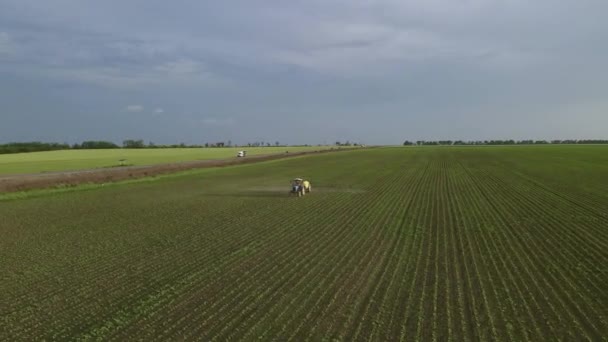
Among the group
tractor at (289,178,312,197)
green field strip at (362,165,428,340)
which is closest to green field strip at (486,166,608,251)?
green field strip at (362,165,428,340)

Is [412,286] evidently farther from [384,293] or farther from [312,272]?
[312,272]

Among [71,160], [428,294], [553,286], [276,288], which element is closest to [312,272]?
[276,288]

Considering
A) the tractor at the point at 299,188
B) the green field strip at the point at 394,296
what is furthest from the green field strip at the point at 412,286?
the tractor at the point at 299,188

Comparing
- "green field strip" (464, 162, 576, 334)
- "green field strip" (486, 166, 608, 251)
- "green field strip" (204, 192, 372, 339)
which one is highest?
"green field strip" (486, 166, 608, 251)

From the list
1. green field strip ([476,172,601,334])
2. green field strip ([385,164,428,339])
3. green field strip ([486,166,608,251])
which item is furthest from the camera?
green field strip ([486,166,608,251])

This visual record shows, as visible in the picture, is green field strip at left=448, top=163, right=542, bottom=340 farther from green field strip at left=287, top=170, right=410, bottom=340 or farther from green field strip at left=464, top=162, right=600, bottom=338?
green field strip at left=287, top=170, right=410, bottom=340

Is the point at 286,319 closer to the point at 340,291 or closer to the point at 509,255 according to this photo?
the point at 340,291

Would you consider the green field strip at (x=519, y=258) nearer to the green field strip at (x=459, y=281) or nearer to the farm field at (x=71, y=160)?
the green field strip at (x=459, y=281)

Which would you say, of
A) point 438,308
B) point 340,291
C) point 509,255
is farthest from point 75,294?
point 509,255
